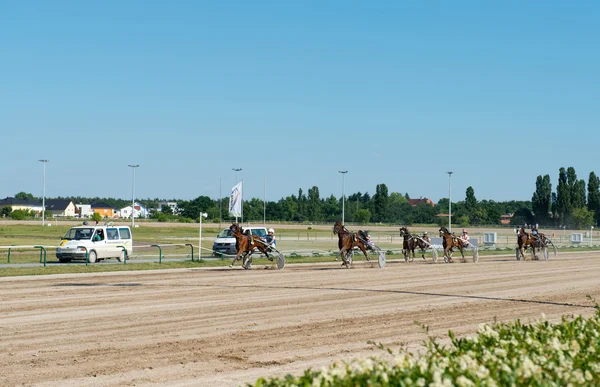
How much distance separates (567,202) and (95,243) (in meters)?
104

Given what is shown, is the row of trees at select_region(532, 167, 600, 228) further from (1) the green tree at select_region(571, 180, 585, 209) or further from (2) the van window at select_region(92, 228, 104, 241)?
(2) the van window at select_region(92, 228, 104, 241)

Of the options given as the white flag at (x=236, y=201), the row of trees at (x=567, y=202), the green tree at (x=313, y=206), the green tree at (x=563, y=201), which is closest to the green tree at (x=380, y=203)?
the green tree at (x=313, y=206)

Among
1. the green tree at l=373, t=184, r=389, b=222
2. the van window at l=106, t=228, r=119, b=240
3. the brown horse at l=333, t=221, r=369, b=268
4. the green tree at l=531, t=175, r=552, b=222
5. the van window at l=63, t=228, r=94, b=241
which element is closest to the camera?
the brown horse at l=333, t=221, r=369, b=268

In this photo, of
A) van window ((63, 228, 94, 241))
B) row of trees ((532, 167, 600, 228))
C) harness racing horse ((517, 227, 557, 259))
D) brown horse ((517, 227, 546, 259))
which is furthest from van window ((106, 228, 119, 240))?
row of trees ((532, 167, 600, 228))

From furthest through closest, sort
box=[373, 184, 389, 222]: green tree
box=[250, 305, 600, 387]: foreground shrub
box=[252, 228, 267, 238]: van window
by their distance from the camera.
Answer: box=[373, 184, 389, 222]: green tree, box=[252, 228, 267, 238]: van window, box=[250, 305, 600, 387]: foreground shrub

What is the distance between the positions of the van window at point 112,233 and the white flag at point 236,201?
199 inches

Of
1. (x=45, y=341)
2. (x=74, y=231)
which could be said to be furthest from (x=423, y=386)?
(x=74, y=231)

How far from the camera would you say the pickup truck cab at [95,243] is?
1283 inches

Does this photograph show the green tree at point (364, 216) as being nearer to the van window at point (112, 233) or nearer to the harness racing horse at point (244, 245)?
the van window at point (112, 233)

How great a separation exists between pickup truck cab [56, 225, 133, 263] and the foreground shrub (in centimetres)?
2785

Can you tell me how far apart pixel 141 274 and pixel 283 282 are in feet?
18.4

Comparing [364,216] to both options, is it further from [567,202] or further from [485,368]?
[485,368]

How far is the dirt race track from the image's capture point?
10.1 m

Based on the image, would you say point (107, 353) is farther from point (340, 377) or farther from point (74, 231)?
point (74, 231)
